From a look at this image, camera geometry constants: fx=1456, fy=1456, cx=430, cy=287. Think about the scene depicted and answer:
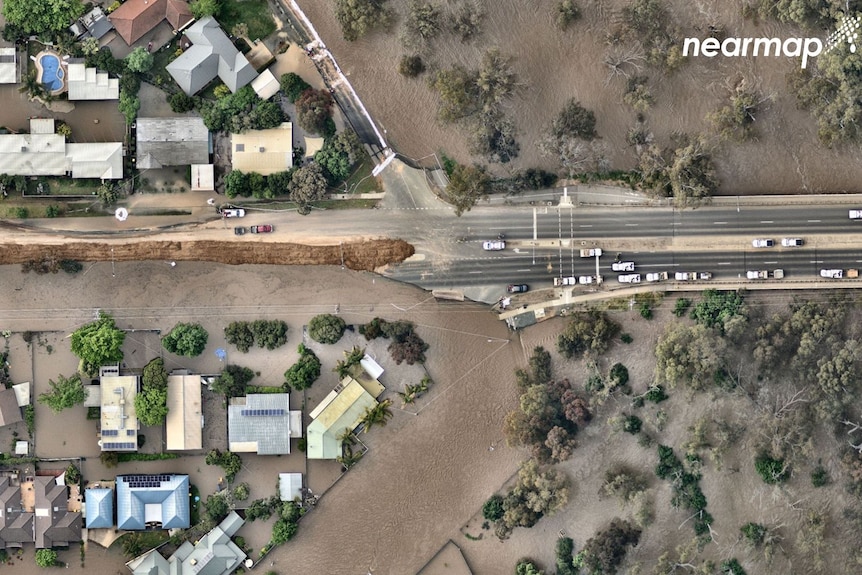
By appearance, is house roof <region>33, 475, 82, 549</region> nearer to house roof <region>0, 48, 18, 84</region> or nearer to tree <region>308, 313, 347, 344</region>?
tree <region>308, 313, 347, 344</region>

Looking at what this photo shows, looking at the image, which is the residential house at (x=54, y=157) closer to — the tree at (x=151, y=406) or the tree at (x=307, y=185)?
the tree at (x=307, y=185)

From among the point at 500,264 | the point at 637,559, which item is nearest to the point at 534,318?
the point at 500,264

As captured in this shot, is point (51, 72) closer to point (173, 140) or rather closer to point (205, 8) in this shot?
point (173, 140)

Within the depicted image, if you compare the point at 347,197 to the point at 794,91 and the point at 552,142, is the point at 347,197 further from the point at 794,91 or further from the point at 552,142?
the point at 794,91

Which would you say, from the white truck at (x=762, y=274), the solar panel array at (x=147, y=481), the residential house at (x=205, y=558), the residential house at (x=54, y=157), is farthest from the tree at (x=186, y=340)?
the white truck at (x=762, y=274)

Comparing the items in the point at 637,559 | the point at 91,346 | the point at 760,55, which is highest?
the point at 760,55

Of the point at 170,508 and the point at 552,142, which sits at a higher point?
the point at 552,142
